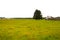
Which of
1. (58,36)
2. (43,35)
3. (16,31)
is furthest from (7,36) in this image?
(58,36)

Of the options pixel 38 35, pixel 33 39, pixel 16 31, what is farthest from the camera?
pixel 16 31

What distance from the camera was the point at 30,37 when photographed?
24906 mm

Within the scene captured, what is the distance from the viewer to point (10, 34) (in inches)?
1031

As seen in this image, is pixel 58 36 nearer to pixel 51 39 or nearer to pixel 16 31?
pixel 51 39

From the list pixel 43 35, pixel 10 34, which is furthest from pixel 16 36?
pixel 43 35

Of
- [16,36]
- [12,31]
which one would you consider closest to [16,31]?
[12,31]

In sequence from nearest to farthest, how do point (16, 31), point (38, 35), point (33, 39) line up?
Result: point (33, 39)
point (38, 35)
point (16, 31)

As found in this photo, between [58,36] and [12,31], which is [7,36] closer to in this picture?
[12,31]

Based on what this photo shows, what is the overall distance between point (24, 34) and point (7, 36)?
1.93 metres

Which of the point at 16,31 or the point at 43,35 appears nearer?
the point at 43,35

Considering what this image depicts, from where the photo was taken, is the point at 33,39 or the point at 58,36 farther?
the point at 58,36

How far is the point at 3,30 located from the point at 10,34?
2245 millimetres

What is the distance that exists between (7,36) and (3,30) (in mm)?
2573

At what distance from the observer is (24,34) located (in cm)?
2614
